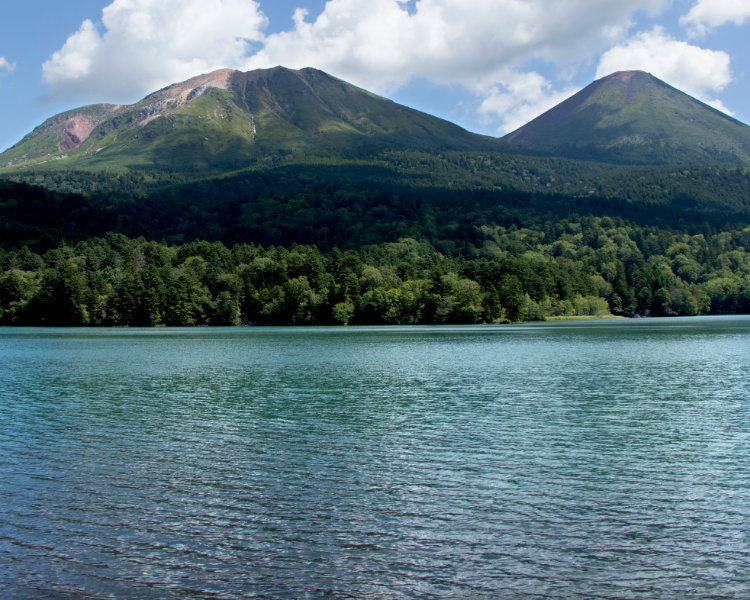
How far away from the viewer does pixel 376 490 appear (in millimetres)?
20734

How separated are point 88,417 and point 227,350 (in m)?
47.0

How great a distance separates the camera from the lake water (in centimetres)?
1432

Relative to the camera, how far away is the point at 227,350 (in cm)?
8112

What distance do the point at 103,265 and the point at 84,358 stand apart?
131 m

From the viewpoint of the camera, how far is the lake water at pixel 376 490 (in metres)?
14.3

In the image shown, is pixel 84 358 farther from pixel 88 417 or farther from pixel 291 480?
pixel 291 480

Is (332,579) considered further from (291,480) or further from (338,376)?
(338,376)

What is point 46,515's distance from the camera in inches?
717

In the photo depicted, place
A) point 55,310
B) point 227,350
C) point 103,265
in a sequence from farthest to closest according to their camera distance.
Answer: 1. point 103,265
2. point 55,310
3. point 227,350

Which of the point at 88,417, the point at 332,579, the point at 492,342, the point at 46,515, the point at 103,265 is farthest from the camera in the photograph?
the point at 103,265

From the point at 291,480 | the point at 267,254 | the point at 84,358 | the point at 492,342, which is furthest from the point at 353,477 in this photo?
the point at 267,254

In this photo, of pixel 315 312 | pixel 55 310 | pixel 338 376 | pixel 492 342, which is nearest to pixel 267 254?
pixel 315 312

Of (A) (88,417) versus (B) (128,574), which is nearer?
(B) (128,574)

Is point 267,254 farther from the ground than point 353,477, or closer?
farther from the ground
